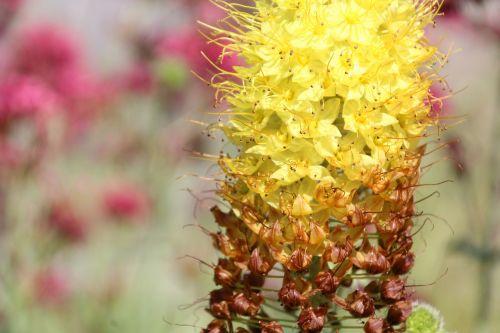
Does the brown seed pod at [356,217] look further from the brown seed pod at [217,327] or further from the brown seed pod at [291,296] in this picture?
the brown seed pod at [217,327]

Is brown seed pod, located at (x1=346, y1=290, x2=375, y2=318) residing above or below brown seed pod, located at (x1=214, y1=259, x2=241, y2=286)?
below

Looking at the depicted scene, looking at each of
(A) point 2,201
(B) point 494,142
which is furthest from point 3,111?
(B) point 494,142

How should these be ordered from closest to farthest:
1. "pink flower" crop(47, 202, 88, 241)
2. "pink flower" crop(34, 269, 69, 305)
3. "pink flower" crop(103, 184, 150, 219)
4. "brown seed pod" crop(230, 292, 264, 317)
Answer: "brown seed pod" crop(230, 292, 264, 317) < "pink flower" crop(47, 202, 88, 241) < "pink flower" crop(34, 269, 69, 305) < "pink flower" crop(103, 184, 150, 219)

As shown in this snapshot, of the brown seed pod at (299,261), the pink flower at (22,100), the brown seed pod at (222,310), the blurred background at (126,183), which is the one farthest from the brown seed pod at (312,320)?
the pink flower at (22,100)

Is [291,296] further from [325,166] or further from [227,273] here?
[325,166]

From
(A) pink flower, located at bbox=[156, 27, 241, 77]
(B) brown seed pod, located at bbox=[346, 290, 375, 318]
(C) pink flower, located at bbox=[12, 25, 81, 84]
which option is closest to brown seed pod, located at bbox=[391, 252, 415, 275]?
(B) brown seed pod, located at bbox=[346, 290, 375, 318]

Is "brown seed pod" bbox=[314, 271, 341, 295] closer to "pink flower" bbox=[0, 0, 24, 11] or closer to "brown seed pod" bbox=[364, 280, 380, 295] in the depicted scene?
"brown seed pod" bbox=[364, 280, 380, 295]

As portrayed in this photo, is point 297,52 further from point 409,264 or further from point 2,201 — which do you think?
point 2,201
